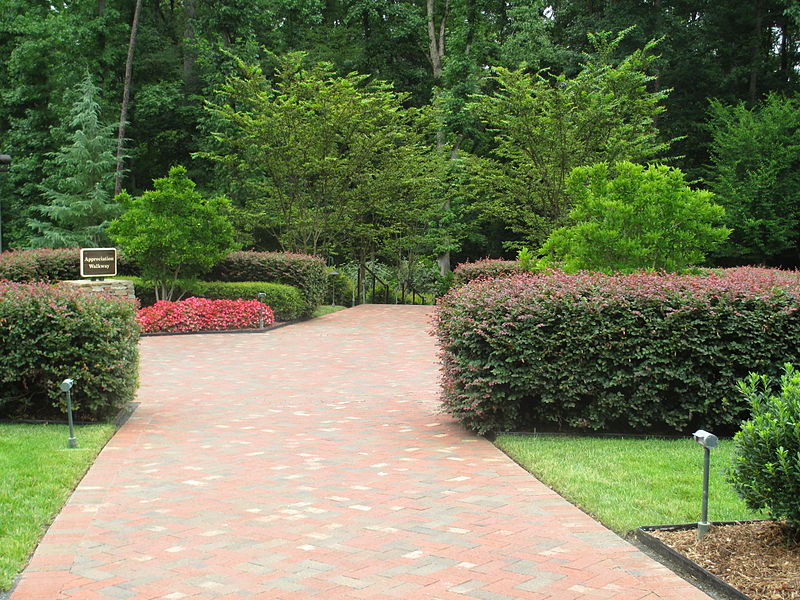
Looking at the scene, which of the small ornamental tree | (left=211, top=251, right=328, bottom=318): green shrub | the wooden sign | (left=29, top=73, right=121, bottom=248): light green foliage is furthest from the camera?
(left=29, top=73, right=121, bottom=248): light green foliage

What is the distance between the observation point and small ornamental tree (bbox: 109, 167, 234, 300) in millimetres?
18781

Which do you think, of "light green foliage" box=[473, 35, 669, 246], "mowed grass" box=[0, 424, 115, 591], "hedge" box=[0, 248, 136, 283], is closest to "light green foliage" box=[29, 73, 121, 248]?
"hedge" box=[0, 248, 136, 283]

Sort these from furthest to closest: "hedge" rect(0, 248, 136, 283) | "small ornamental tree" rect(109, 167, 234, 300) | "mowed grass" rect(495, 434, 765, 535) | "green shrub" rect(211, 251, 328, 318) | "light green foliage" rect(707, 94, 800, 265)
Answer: "light green foliage" rect(707, 94, 800, 265) → "green shrub" rect(211, 251, 328, 318) → "hedge" rect(0, 248, 136, 283) → "small ornamental tree" rect(109, 167, 234, 300) → "mowed grass" rect(495, 434, 765, 535)

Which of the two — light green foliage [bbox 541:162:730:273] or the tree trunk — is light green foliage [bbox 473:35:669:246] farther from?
the tree trunk

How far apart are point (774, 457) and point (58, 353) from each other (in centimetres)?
661

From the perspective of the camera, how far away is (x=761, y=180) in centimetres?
2897

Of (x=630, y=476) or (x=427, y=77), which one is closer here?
(x=630, y=476)

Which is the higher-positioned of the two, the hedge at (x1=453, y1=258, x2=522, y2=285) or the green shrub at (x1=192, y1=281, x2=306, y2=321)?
the hedge at (x1=453, y1=258, x2=522, y2=285)

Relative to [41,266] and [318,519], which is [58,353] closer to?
[318,519]

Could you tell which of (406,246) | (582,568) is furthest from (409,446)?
(406,246)

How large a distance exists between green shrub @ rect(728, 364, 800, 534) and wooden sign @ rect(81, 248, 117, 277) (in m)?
15.1

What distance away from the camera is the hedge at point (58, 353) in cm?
819

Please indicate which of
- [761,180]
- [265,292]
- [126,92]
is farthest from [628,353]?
[126,92]

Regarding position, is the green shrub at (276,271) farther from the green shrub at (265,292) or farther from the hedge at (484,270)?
the hedge at (484,270)
